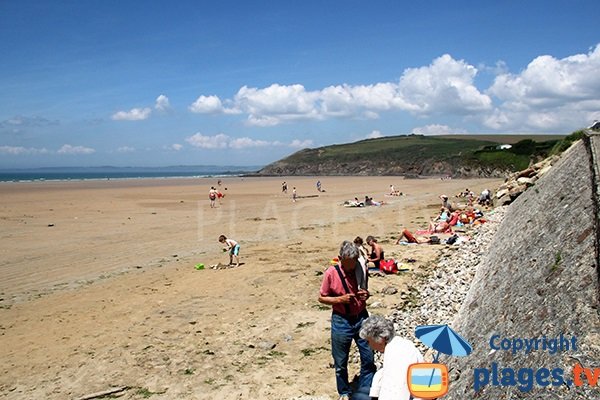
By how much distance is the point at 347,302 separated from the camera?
18.3 ft

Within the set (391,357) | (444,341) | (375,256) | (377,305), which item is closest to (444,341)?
(444,341)

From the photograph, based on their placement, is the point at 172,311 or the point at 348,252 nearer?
the point at 348,252

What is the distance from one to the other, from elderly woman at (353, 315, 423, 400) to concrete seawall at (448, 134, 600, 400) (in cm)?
81

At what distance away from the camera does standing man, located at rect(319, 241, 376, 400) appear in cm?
560

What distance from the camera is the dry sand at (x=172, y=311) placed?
7.32m

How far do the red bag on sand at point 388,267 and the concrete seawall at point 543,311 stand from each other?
472cm

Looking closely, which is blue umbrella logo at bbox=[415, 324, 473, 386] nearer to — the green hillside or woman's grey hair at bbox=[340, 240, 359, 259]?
woman's grey hair at bbox=[340, 240, 359, 259]

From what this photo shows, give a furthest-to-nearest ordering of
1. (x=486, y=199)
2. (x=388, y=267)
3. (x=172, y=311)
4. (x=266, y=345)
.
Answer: (x=486, y=199), (x=388, y=267), (x=172, y=311), (x=266, y=345)

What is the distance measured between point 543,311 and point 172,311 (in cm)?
842

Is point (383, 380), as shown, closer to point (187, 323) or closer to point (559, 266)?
point (559, 266)

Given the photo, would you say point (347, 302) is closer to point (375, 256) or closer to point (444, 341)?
point (444, 341)

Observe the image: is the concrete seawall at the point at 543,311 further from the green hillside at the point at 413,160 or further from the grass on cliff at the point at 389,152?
the grass on cliff at the point at 389,152

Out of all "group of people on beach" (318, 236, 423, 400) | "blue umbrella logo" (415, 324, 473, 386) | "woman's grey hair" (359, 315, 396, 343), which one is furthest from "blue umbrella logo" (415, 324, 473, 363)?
"group of people on beach" (318, 236, 423, 400)

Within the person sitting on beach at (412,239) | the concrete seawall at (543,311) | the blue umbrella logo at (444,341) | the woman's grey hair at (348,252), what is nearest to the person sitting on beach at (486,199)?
the person sitting on beach at (412,239)
